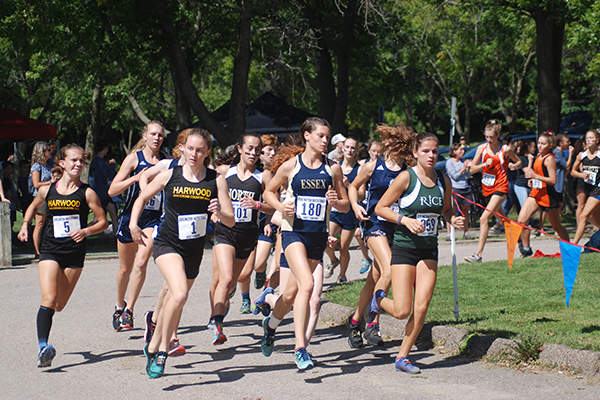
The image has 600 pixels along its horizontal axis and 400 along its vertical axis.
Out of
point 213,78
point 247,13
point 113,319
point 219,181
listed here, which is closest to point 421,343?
point 219,181

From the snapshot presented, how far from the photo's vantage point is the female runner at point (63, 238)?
20.1ft

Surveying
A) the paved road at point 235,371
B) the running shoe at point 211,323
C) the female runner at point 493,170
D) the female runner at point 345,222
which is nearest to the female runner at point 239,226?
the running shoe at point 211,323

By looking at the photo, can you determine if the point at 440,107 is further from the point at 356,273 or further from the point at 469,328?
the point at 469,328

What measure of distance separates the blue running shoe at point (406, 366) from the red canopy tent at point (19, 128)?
1250 centimetres

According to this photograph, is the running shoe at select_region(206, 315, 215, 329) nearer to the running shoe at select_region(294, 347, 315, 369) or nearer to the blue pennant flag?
the running shoe at select_region(294, 347, 315, 369)

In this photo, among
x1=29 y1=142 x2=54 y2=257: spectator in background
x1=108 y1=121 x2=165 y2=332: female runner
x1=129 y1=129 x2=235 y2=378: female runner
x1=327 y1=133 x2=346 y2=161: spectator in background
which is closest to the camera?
x1=129 y1=129 x2=235 y2=378: female runner

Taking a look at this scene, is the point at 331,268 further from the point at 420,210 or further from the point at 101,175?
the point at 101,175

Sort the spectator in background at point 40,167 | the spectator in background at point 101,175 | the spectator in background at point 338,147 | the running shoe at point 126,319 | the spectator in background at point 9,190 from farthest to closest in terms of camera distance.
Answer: the spectator in background at point 9,190 → the spectator in background at point 101,175 → the spectator in background at point 40,167 → the spectator in background at point 338,147 → the running shoe at point 126,319

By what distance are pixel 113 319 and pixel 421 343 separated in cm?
324

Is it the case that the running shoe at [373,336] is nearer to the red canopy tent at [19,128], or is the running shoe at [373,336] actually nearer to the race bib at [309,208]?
the race bib at [309,208]

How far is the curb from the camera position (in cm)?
550

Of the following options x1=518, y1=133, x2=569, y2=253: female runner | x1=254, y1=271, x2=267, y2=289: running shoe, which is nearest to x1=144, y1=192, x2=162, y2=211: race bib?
x1=254, y1=271, x2=267, y2=289: running shoe

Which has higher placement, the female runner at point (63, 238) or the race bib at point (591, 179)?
Answer: the race bib at point (591, 179)

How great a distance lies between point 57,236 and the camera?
6.28 m
